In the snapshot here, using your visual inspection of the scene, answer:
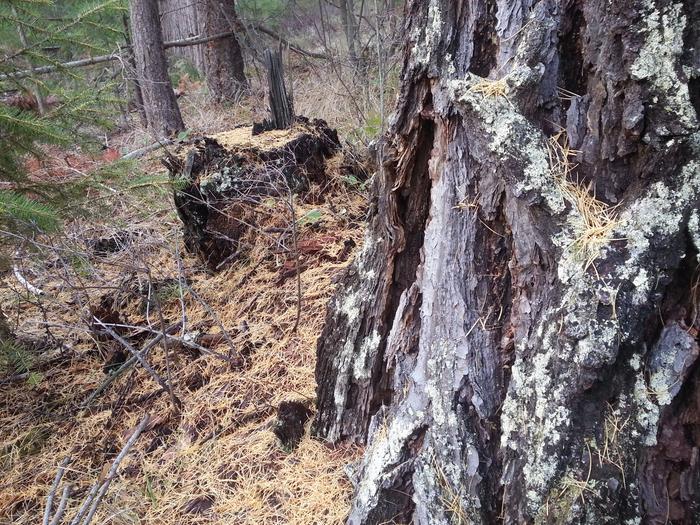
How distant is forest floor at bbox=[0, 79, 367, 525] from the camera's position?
2250 millimetres

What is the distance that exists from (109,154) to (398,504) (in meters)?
6.35

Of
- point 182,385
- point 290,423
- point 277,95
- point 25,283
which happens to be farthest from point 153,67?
point 290,423

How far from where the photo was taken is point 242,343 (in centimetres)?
305

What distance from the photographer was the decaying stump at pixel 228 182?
3688 millimetres

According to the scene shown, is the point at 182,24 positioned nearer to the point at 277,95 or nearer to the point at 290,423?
the point at 277,95

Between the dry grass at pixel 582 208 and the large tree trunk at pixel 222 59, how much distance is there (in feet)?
25.0

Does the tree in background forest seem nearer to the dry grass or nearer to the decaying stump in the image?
the decaying stump

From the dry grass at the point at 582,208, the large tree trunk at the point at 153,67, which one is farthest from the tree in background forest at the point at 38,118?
the large tree trunk at the point at 153,67

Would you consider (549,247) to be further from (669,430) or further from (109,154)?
(109,154)

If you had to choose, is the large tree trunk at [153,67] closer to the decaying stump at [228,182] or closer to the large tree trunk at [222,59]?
the large tree trunk at [222,59]

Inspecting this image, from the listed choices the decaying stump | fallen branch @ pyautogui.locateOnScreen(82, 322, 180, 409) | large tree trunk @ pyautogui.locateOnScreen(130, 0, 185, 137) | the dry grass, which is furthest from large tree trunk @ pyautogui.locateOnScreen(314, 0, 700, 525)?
large tree trunk @ pyautogui.locateOnScreen(130, 0, 185, 137)

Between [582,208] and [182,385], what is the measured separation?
91.9 inches

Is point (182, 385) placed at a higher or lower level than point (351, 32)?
lower

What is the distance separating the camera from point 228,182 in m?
3.69
